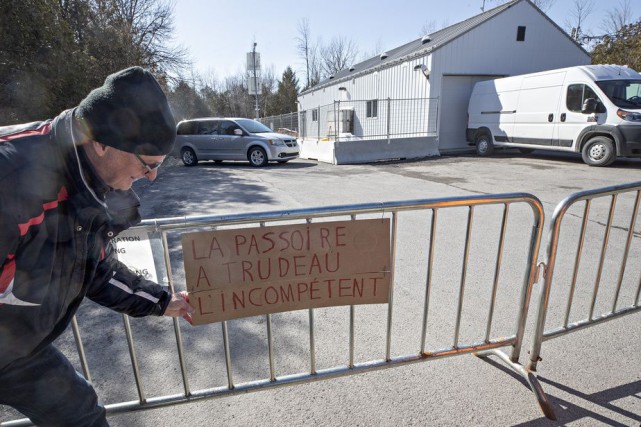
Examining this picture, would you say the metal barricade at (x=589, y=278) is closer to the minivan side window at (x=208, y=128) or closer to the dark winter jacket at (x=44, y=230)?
A: the dark winter jacket at (x=44, y=230)

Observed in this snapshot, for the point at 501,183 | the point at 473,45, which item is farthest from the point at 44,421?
the point at 473,45

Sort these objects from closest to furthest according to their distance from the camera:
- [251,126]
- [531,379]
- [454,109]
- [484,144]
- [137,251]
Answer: [137,251] < [531,379] < [251,126] < [484,144] < [454,109]

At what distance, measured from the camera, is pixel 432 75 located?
16484 millimetres

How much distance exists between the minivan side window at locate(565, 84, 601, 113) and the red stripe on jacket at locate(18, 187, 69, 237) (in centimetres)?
1366

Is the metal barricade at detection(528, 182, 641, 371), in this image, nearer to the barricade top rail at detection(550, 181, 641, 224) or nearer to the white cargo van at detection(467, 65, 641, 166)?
the barricade top rail at detection(550, 181, 641, 224)

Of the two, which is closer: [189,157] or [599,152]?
[599,152]

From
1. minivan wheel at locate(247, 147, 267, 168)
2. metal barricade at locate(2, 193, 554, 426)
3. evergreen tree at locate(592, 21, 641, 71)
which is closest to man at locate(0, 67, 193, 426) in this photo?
metal barricade at locate(2, 193, 554, 426)

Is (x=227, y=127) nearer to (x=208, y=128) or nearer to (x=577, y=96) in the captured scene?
(x=208, y=128)

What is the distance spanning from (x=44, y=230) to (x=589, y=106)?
1345 cm

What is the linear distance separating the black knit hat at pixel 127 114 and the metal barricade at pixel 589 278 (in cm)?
233

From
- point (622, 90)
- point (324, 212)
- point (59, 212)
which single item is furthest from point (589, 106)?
point (59, 212)

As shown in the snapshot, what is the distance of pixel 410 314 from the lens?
10.9ft

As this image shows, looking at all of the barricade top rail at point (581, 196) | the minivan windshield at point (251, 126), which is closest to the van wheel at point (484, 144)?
the minivan windshield at point (251, 126)

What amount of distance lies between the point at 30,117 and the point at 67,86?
5.01 feet
